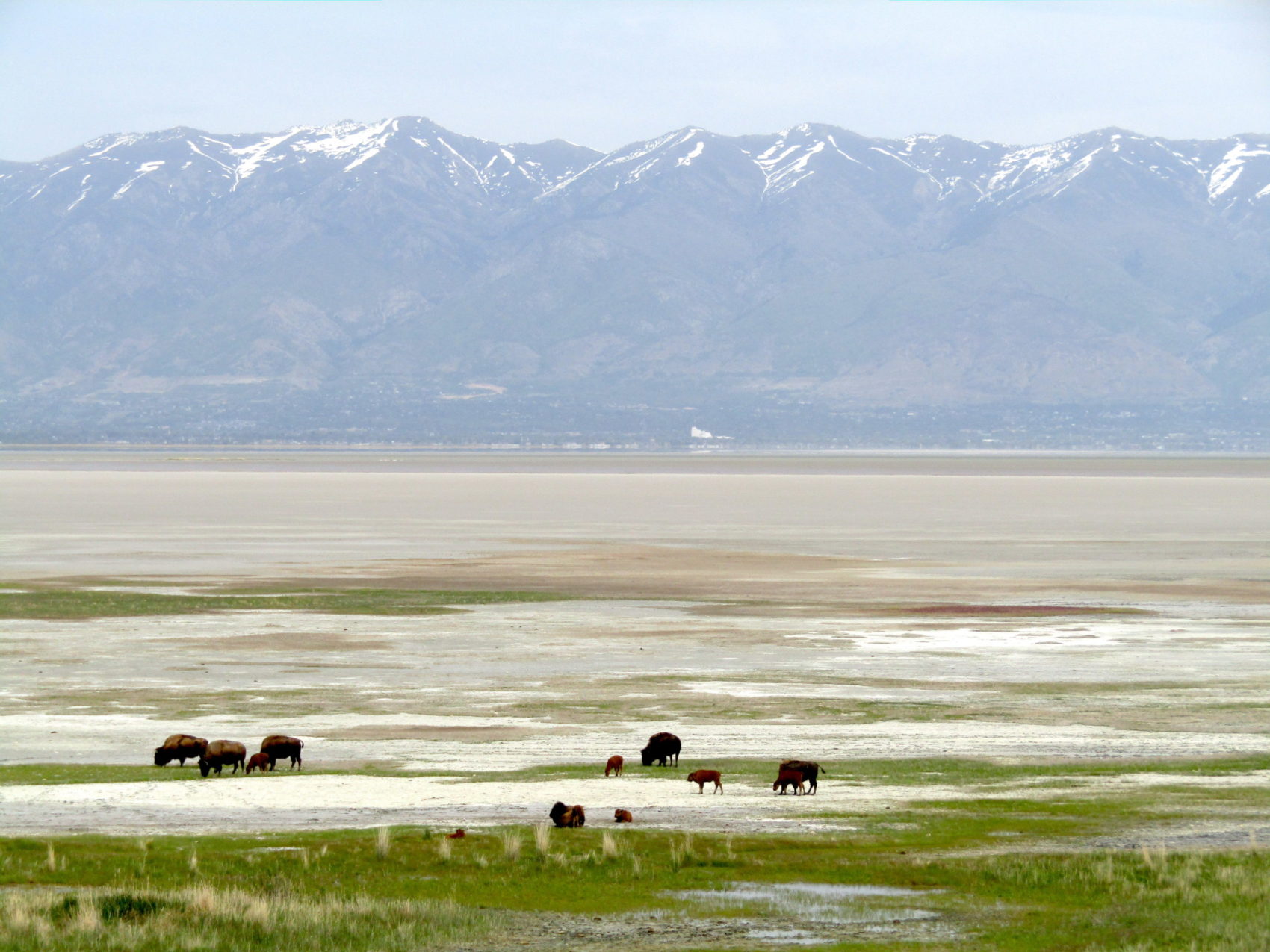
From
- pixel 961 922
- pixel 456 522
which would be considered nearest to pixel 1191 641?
A: pixel 961 922

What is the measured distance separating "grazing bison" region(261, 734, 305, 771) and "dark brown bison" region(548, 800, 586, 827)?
5.95 m

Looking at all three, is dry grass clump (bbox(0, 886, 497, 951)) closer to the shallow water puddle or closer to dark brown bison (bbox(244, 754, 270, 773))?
the shallow water puddle

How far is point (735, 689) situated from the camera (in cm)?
3659

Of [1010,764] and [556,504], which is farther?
[556,504]

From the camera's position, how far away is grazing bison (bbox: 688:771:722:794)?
2523cm

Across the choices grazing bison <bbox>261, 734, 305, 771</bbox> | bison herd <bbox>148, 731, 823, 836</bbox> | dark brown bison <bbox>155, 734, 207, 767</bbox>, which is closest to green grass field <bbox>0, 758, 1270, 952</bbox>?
bison herd <bbox>148, 731, 823, 836</bbox>

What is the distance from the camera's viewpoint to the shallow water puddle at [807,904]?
713 inches

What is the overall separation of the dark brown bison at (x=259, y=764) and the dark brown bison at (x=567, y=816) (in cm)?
607

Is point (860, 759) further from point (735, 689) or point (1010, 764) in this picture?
point (735, 689)

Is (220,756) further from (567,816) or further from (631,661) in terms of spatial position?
(631,661)

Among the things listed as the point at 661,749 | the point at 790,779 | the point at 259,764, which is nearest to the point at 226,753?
the point at 259,764

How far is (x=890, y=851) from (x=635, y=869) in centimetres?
314

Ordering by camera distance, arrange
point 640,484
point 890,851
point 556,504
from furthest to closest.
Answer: point 640,484 → point 556,504 → point 890,851

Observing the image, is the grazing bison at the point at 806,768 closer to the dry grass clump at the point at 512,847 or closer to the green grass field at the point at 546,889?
the green grass field at the point at 546,889
